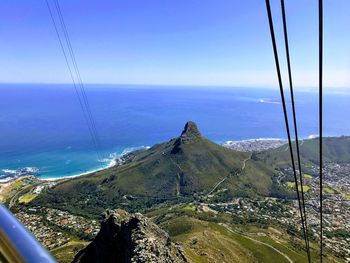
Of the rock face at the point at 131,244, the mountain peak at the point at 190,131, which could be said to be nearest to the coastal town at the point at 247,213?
the rock face at the point at 131,244

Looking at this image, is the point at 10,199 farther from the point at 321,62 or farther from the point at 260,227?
the point at 321,62

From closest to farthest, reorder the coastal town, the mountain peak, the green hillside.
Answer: the coastal town, the green hillside, the mountain peak

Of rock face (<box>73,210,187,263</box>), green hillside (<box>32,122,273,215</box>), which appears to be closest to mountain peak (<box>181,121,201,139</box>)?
green hillside (<box>32,122,273,215</box>)

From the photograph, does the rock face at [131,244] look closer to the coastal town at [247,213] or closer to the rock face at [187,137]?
the coastal town at [247,213]

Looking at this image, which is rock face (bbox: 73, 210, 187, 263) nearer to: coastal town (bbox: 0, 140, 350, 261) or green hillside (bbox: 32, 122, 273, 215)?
coastal town (bbox: 0, 140, 350, 261)

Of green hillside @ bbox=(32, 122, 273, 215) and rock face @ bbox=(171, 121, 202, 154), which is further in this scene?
rock face @ bbox=(171, 121, 202, 154)

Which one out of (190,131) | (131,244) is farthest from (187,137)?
(131,244)
